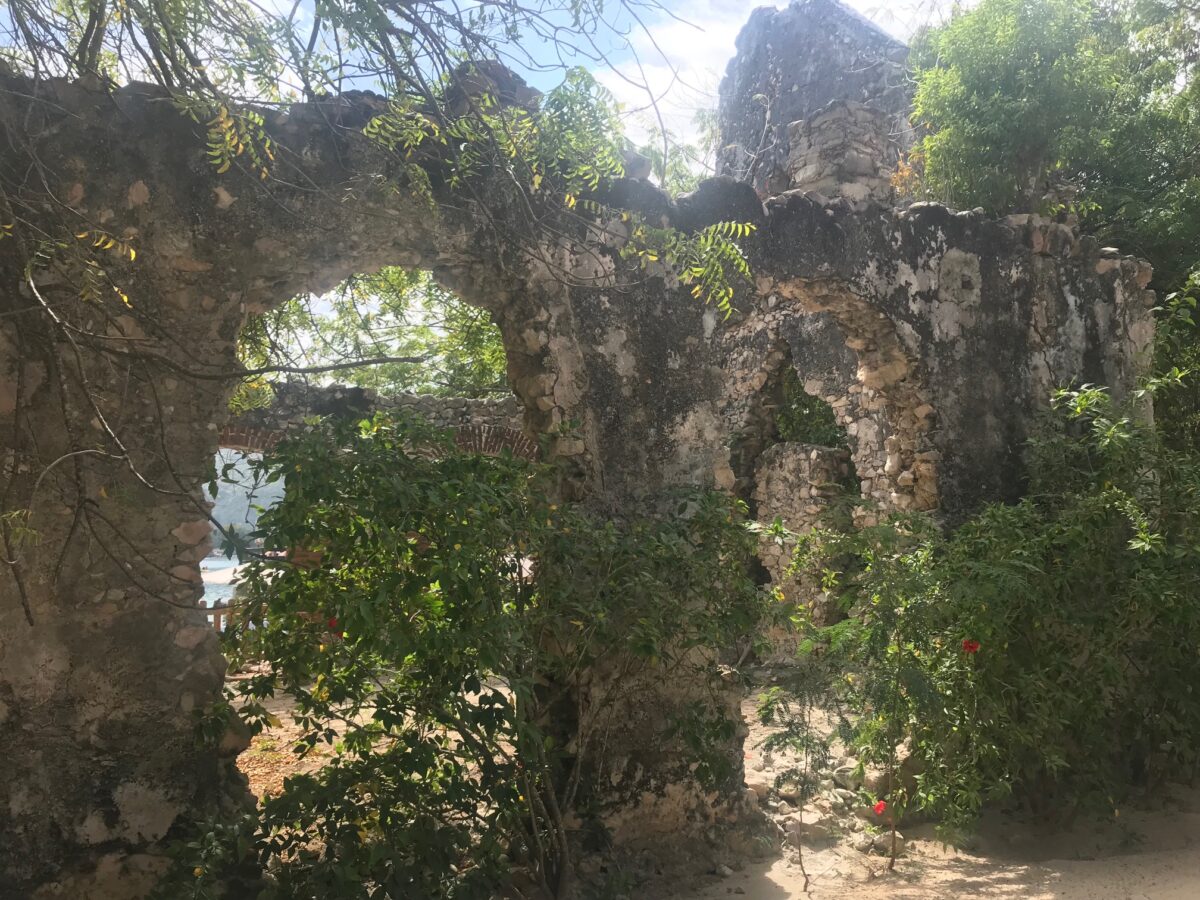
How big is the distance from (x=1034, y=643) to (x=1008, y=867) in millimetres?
969

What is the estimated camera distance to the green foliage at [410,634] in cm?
271

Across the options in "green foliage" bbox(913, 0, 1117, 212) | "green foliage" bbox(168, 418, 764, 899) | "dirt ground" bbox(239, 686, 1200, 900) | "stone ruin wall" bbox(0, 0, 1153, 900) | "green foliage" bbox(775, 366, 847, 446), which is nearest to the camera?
"green foliage" bbox(168, 418, 764, 899)

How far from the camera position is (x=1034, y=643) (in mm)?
4258

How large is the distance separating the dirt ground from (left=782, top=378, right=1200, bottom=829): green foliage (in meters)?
0.18

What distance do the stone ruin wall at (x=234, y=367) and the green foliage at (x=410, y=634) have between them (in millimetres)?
401

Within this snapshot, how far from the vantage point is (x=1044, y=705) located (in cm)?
402

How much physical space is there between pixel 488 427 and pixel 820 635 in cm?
605

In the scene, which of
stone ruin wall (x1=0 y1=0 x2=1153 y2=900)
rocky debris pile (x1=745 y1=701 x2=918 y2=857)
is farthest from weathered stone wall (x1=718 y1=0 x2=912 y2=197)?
rocky debris pile (x1=745 y1=701 x2=918 y2=857)

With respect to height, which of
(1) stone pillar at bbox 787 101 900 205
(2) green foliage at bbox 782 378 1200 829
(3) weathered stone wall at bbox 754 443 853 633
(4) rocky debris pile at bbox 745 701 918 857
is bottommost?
(4) rocky debris pile at bbox 745 701 918 857

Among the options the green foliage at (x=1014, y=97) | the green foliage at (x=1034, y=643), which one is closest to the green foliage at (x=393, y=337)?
the green foliage at (x=1034, y=643)

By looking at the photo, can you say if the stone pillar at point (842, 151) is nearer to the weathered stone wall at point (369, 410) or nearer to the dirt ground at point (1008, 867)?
the weathered stone wall at point (369, 410)

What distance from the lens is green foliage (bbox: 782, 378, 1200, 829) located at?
4.01 m

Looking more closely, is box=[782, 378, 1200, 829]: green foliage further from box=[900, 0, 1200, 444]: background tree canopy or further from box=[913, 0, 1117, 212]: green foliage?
box=[913, 0, 1117, 212]: green foliage

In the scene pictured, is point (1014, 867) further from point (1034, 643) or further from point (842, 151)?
point (842, 151)
